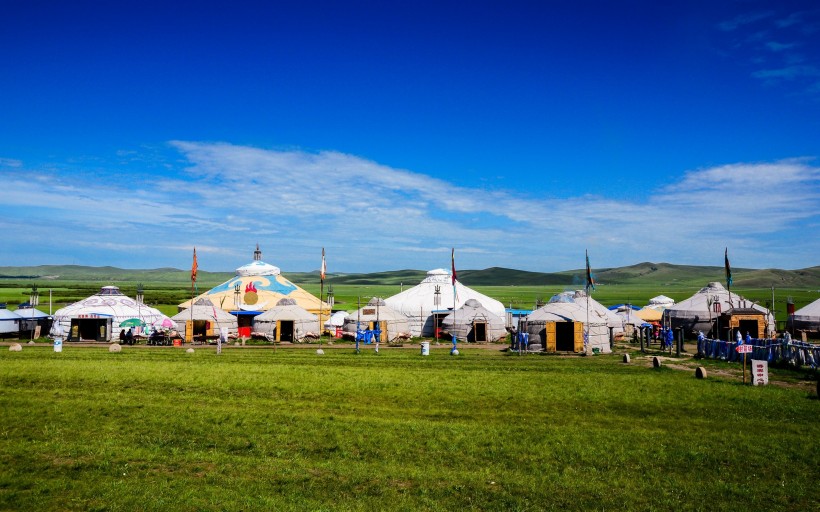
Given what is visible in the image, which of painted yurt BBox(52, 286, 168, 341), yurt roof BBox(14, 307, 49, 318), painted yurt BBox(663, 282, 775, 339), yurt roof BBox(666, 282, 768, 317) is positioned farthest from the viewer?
yurt roof BBox(14, 307, 49, 318)

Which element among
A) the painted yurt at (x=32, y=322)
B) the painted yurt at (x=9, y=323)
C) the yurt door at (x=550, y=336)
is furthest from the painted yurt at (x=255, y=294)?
the yurt door at (x=550, y=336)

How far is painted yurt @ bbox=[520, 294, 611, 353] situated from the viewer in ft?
136

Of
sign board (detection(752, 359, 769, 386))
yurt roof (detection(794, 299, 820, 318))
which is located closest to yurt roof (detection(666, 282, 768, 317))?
yurt roof (detection(794, 299, 820, 318))

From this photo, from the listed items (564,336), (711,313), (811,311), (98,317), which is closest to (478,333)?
(564,336)

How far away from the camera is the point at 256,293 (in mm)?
61875

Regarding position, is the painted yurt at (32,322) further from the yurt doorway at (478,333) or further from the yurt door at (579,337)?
the yurt door at (579,337)

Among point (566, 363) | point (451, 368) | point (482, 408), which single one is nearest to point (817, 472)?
point (482, 408)

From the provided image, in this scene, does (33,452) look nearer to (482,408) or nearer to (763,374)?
(482,408)

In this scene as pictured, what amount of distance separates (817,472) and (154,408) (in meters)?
16.7

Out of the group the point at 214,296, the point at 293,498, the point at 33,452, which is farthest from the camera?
the point at 214,296

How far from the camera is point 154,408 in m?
19.0

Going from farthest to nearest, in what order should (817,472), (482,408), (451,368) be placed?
(451,368) → (482,408) → (817,472)

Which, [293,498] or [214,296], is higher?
[214,296]

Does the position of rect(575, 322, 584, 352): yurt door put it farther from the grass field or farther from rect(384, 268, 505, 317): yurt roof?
rect(384, 268, 505, 317): yurt roof
